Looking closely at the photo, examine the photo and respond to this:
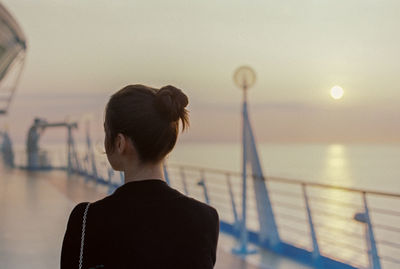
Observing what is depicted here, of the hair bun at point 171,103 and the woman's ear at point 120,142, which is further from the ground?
the hair bun at point 171,103

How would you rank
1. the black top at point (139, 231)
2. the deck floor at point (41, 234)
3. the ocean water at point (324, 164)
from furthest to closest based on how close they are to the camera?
the ocean water at point (324, 164) < the deck floor at point (41, 234) < the black top at point (139, 231)

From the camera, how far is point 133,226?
0.63 metres

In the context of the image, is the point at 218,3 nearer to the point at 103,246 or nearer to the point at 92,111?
the point at 92,111

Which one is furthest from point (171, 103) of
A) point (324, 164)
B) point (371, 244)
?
point (324, 164)

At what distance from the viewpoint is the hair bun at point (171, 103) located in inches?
25.3

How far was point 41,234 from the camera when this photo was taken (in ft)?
13.5

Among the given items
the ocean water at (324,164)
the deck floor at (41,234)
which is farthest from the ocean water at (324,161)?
the deck floor at (41,234)

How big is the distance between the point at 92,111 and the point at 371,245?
7537 millimetres

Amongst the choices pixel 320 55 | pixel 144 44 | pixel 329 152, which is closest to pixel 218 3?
pixel 144 44

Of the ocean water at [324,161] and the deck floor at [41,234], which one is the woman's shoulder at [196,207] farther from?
the ocean water at [324,161]

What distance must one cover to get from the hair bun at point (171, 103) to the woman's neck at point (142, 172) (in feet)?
0.23

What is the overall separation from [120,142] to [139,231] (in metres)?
0.12

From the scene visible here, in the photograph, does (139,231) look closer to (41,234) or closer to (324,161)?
(41,234)

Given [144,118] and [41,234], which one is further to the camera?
[41,234]
